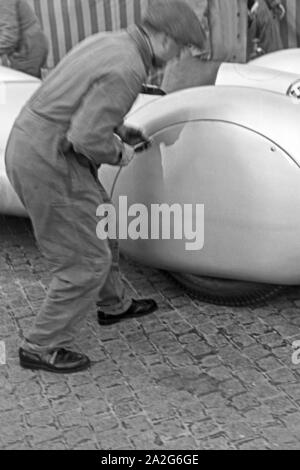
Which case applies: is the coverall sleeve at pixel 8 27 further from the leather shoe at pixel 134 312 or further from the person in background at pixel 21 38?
the leather shoe at pixel 134 312

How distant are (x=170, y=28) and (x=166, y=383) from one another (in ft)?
4.37

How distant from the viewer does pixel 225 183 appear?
3.27 meters

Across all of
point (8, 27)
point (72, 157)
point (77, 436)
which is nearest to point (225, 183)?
point (72, 157)

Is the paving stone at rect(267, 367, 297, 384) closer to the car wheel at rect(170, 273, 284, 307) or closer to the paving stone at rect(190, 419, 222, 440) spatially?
the paving stone at rect(190, 419, 222, 440)

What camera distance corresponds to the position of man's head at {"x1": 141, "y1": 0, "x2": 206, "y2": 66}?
2.77 meters

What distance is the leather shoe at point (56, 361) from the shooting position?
3.17 metres

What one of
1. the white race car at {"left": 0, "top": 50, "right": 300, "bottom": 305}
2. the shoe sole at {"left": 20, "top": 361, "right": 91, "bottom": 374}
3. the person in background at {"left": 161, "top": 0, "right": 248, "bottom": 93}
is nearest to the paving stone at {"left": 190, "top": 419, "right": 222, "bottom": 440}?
the shoe sole at {"left": 20, "top": 361, "right": 91, "bottom": 374}

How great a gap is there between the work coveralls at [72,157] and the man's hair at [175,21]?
80mm

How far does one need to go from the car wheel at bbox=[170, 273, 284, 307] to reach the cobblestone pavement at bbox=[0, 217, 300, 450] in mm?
42

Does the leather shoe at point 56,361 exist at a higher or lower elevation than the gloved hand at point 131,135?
lower

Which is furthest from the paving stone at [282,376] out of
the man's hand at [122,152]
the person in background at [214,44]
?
the person in background at [214,44]

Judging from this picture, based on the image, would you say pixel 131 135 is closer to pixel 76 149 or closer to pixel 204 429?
pixel 76 149

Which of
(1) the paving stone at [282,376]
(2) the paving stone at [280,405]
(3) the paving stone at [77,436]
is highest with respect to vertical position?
(3) the paving stone at [77,436]

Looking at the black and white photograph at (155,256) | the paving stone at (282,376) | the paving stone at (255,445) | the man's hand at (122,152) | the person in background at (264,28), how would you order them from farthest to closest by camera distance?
the person in background at (264,28)
the paving stone at (282,376)
the man's hand at (122,152)
the black and white photograph at (155,256)
the paving stone at (255,445)
